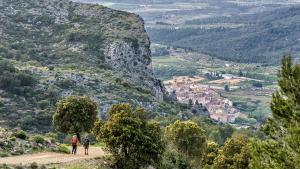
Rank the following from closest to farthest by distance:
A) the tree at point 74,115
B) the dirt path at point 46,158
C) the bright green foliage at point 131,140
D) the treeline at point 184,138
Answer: the treeline at point 184,138 < the dirt path at point 46,158 < the bright green foliage at point 131,140 < the tree at point 74,115

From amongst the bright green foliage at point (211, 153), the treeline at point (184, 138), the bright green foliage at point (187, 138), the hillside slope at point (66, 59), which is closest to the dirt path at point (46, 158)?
the treeline at point (184, 138)

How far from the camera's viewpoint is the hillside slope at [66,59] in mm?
104562

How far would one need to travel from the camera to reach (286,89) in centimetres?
4212

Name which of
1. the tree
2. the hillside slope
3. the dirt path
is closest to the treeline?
the tree

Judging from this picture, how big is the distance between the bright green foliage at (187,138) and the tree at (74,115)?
35.0 ft

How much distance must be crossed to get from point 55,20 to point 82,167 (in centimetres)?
11064

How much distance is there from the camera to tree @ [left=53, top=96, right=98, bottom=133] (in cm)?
6438

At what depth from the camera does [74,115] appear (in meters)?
64.6

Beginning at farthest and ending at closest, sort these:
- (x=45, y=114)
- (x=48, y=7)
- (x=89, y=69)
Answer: (x=48, y=7) → (x=89, y=69) → (x=45, y=114)

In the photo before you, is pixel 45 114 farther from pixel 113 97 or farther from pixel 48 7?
pixel 48 7

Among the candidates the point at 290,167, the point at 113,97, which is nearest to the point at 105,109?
the point at 113,97

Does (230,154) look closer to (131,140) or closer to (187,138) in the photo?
(187,138)

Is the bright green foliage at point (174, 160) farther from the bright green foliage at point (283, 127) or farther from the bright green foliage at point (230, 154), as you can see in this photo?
the bright green foliage at point (283, 127)

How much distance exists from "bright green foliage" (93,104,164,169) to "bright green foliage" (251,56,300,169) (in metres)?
14.4
